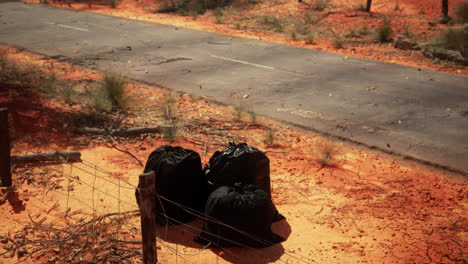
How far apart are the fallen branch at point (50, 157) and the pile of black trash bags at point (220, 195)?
1.95 meters

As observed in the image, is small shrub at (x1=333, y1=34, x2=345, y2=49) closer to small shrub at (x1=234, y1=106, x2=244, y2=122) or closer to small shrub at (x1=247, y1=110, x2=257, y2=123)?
small shrub at (x1=234, y1=106, x2=244, y2=122)

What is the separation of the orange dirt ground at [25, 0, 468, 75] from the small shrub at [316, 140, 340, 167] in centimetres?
719

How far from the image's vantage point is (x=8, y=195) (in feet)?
23.2

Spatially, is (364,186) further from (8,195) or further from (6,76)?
(6,76)

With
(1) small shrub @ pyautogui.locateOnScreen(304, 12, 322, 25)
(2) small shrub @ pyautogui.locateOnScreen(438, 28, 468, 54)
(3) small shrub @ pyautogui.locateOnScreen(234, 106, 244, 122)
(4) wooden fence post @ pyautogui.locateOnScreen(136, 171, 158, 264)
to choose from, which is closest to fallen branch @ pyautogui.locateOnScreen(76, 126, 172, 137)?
A: (3) small shrub @ pyautogui.locateOnScreen(234, 106, 244, 122)

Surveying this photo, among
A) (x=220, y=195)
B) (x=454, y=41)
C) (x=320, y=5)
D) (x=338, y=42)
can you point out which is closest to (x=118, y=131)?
(x=220, y=195)

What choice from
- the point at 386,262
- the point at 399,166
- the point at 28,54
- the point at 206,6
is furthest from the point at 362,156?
the point at 206,6

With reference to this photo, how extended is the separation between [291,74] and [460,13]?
356 inches

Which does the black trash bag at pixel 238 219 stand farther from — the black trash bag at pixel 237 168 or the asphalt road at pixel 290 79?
the asphalt road at pixel 290 79

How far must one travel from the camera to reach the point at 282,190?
24.7 ft

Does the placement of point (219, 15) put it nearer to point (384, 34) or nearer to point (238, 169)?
point (384, 34)

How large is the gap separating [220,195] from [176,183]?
672 mm

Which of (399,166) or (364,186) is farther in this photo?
(399,166)

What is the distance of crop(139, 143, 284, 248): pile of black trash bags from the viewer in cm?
590
